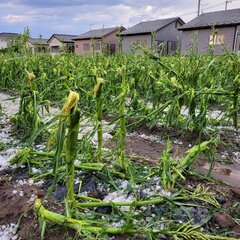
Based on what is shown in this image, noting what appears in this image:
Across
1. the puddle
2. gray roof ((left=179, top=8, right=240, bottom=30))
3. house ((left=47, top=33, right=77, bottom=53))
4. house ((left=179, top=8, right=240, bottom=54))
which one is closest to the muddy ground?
the puddle

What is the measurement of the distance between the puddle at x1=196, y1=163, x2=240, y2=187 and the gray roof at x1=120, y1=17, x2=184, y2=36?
23.5m

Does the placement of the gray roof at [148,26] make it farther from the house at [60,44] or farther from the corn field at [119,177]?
the corn field at [119,177]

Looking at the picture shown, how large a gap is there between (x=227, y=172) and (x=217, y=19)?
20877 millimetres

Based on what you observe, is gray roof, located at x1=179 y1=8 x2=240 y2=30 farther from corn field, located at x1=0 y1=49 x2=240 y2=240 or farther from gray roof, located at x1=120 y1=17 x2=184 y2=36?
corn field, located at x1=0 y1=49 x2=240 y2=240

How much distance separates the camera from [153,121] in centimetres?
274

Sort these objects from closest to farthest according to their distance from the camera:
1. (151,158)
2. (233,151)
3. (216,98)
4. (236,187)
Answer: (236,187) → (151,158) → (233,151) → (216,98)

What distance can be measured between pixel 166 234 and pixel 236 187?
2.45ft

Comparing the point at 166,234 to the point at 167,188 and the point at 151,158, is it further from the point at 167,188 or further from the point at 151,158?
the point at 151,158

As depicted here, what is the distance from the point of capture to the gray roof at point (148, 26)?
2497cm

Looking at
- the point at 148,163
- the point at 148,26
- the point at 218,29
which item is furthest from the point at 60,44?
the point at 148,163

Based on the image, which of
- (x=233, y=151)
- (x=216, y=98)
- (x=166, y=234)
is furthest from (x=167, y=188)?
(x=216, y=98)

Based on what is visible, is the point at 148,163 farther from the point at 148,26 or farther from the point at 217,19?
the point at 148,26

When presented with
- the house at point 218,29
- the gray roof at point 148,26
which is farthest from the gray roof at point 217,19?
the gray roof at point 148,26

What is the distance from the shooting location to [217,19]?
20406 millimetres
